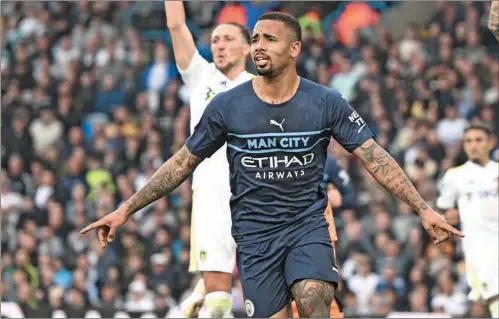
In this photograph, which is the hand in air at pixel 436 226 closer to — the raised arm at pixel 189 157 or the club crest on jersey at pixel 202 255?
the raised arm at pixel 189 157

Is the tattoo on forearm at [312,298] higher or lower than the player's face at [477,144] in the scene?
lower

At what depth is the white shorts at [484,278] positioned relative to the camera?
531 inches

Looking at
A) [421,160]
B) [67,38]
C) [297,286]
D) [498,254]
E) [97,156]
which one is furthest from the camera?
[67,38]

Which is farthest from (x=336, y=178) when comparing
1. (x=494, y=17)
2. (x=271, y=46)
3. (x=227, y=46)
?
(x=494, y=17)

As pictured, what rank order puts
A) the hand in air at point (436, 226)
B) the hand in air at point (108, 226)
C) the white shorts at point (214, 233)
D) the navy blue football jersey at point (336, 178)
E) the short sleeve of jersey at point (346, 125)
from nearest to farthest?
the hand in air at point (436, 226), the hand in air at point (108, 226), the short sleeve of jersey at point (346, 125), the white shorts at point (214, 233), the navy blue football jersey at point (336, 178)

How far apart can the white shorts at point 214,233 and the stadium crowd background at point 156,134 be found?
5.66m

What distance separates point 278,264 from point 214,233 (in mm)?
2168

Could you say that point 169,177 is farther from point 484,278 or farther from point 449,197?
point 484,278

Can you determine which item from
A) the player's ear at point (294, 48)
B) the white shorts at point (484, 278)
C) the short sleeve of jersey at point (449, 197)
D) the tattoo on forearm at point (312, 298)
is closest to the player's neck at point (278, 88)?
the player's ear at point (294, 48)

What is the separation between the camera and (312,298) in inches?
350

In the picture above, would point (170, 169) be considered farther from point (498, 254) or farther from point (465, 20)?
point (465, 20)

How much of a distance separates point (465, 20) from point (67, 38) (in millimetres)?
7205

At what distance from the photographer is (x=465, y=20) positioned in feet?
73.0

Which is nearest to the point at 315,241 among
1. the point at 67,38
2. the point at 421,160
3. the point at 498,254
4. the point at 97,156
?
the point at 498,254
